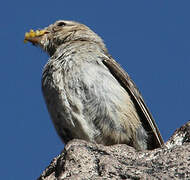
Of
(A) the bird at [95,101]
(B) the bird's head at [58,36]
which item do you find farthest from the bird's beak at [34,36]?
(A) the bird at [95,101]

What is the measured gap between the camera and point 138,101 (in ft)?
30.5

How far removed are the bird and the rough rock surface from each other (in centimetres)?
185

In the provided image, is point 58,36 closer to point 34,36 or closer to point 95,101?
point 34,36

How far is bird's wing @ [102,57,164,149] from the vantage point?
8930mm

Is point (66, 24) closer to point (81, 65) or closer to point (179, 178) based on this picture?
point (81, 65)

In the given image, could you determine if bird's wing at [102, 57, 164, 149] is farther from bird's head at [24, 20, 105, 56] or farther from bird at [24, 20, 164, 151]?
bird's head at [24, 20, 105, 56]

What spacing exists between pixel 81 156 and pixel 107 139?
266 centimetres

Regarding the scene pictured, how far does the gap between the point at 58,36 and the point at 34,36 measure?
556 mm

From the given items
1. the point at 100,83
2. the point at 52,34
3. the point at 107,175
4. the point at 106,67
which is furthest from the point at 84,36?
the point at 107,175

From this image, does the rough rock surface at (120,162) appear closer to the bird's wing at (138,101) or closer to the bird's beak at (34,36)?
the bird's wing at (138,101)

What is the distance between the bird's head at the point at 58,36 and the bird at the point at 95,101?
126 centimetres

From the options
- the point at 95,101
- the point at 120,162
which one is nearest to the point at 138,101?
the point at 95,101

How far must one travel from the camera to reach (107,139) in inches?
336

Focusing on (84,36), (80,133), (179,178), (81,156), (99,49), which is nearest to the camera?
(179,178)
